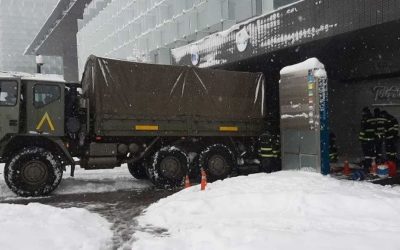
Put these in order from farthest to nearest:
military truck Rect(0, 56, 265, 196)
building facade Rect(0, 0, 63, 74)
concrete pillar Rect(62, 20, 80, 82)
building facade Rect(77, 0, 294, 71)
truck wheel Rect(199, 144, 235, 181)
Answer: building facade Rect(0, 0, 63, 74) → concrete pillar Rect(62, 20, 80, 82) → building facade Rect(77, 0, 294, 71) → truck wheel Rect(199, 144, 235, 181) → military truck Rect(0, 56, 265, 196)

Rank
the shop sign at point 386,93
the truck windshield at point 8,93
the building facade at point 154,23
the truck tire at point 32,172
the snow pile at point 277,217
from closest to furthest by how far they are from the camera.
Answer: the snow pile at point 277,217, the truck tire at point 32,172, the truck windshield at point 8,93, the shop sign at point 386,93, the building facade at point 154,23

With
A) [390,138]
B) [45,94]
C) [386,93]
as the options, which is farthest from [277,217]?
→ [386,93]

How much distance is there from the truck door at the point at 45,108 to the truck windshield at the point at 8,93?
30 centimetres

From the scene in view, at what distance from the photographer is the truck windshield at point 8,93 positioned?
33.0 ft

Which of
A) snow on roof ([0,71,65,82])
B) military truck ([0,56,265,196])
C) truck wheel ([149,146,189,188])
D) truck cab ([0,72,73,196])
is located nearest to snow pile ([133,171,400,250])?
truck wheel ([149,146,189,188])

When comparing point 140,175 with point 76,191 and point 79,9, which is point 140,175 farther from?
point 79,9

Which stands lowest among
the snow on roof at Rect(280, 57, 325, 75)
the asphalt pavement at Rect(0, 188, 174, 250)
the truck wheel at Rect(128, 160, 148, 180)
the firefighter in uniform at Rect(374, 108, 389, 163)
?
the asphalt pavement at Rect(0, 188, 174, 250)

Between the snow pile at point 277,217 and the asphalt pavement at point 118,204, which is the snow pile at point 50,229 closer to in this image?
the asphalt pavement at point 118,204

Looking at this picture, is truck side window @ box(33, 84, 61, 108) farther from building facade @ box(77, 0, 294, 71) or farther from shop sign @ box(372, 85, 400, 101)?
shop sign @ box(372, 85, 400, 101)

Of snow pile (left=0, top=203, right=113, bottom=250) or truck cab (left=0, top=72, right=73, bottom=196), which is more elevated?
truck cab (left=0, top=72, right=73, bottom=196)

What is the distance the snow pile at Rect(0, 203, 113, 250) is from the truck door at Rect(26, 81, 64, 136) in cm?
324

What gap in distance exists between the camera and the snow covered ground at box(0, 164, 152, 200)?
36.1 feet

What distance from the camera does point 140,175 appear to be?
42.7ft

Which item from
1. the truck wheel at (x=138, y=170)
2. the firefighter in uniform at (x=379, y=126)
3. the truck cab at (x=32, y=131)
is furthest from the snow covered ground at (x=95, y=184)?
the firefighter in uniform at (x=379, y=126)
